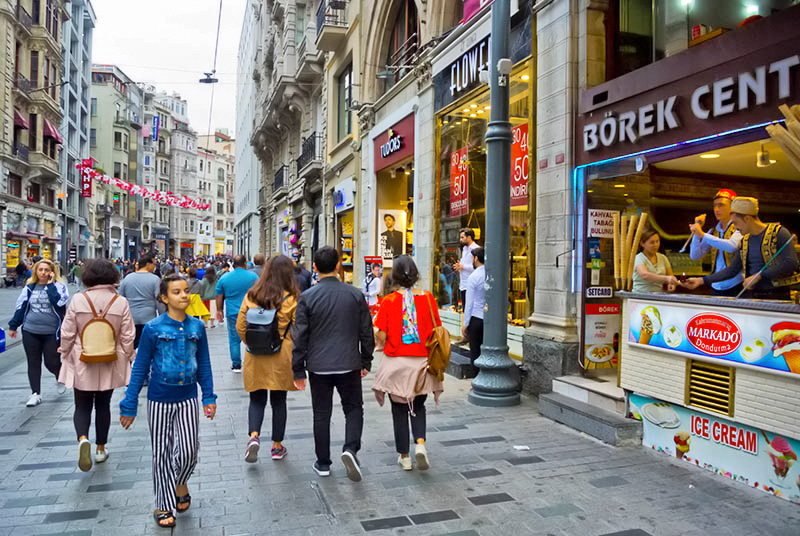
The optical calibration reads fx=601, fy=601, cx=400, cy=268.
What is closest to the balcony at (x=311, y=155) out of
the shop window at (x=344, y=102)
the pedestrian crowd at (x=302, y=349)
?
the shop window at (x=344, y=102)

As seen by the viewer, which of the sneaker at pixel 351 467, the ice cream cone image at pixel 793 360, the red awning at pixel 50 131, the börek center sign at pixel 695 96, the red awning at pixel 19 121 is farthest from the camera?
the red awning at pixel 50 131

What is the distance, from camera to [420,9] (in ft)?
42.0

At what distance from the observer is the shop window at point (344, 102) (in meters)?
19.5

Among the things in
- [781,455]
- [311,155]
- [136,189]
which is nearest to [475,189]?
[781,455]

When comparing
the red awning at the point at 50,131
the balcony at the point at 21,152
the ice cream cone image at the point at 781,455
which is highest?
the red awning at the point at 50,131

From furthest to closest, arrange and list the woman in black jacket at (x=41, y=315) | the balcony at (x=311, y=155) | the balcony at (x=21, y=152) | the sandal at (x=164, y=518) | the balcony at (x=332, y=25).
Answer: the balcony at (x=21, y=152)
the balcony at (x=311, y=155)
the balcony at (x=332, y=25)
the woman in black jacket at (x=41, y=315)
the sandal at (x=164, y=518)

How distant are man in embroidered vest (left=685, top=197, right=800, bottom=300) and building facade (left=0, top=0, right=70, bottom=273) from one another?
35.3 m

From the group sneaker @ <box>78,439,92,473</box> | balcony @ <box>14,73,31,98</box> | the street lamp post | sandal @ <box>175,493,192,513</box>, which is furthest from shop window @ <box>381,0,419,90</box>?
balcony @ <box>14,73,31,98</box>

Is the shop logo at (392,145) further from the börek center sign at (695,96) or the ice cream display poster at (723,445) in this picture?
the ice cream display poster at (723,445)

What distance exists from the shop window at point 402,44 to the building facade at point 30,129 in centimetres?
2485

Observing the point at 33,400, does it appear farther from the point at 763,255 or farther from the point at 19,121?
the point at 19,121

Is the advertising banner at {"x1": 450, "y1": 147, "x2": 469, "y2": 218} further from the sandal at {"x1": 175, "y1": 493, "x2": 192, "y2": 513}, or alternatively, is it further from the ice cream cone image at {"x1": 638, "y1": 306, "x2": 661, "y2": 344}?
A: the sandal at {"x1": 175, "y1": 493, "x2": 192, "y2": 513}

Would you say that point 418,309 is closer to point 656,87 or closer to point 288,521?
point 288,521

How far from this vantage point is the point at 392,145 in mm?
14312
